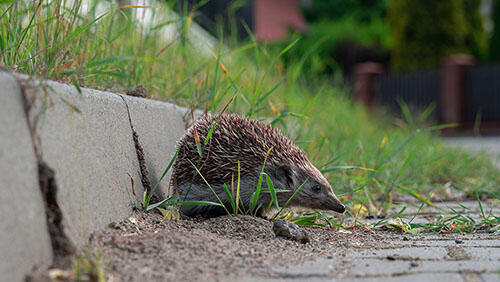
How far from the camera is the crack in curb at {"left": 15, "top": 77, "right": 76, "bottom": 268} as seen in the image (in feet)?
6.33

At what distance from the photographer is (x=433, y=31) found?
20.5 meters

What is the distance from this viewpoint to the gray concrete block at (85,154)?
2035 millimetres

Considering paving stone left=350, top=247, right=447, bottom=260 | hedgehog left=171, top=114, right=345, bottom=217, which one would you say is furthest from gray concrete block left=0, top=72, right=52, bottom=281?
paving stone left=350, top=247, right=447, bottom=260

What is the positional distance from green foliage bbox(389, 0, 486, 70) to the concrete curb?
19.5m

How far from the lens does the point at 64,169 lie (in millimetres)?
2088

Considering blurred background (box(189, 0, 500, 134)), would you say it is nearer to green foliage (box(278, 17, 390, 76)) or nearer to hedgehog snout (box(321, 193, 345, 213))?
green foliage (box(278, 17, 390, 76))

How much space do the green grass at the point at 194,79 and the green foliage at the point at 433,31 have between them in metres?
14.8

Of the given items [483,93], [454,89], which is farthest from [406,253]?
[483,93]

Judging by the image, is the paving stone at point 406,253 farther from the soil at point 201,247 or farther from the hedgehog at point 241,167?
the hedgehog at point 241,167

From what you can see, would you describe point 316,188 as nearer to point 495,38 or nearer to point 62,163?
point 62,163

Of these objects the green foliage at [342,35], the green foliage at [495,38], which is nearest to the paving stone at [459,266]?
the green foliage at [342,35]

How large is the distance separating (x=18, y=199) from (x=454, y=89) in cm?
1801

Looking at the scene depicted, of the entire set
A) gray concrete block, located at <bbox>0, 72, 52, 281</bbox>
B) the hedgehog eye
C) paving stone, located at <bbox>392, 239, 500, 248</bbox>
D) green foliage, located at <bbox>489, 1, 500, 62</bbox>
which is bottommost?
green foliage, located at <bbox>489, 1, 500, 62</bbox>

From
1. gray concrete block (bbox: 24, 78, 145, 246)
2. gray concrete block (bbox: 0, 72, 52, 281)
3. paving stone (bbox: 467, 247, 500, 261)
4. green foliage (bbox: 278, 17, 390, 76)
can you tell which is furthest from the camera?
green foliage (bbox: 278, 17, 390, 76)
